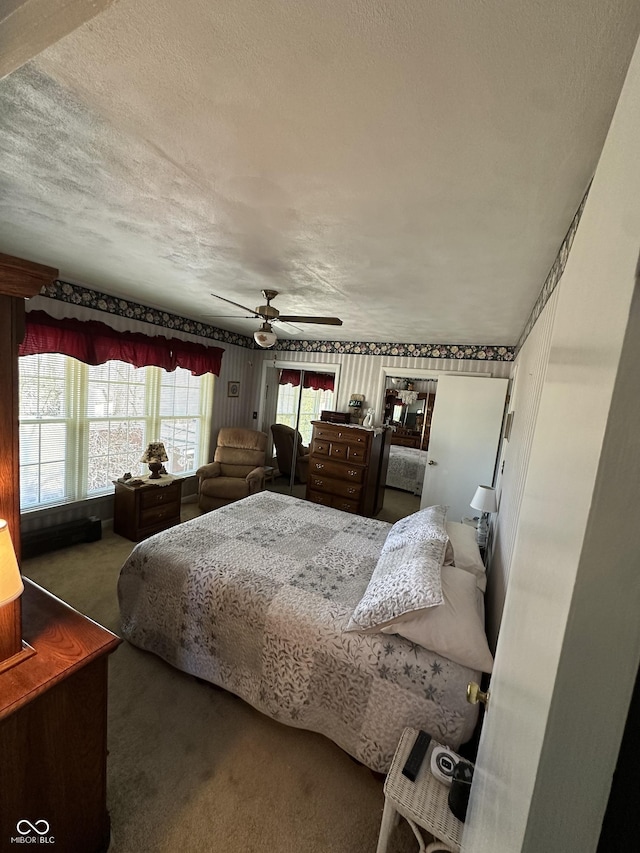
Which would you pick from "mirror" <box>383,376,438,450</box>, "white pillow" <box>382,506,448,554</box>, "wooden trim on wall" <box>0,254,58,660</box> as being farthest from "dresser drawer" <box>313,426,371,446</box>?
"wooden trim on wall" <box>0,254,58,660</box>

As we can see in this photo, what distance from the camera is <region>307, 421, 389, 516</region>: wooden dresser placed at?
4.09 meters

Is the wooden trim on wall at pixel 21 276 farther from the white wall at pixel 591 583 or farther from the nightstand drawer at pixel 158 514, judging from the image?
the nightstand drawer at pixel 158 514

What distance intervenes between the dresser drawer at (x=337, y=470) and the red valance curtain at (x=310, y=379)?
1.46 meters

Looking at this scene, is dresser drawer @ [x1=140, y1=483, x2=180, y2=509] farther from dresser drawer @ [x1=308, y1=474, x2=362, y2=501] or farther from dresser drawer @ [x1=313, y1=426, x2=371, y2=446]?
dresser drawer @ [x1=313, y1=426, x2=371, y2=446]

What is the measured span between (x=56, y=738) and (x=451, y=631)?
1.43 metres

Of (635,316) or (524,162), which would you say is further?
(524,162)

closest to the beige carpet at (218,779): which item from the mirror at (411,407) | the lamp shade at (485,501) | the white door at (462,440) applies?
the lamp shade at (485,501)

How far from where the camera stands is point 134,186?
4.68 ft

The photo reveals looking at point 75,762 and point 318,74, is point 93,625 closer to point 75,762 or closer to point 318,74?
point 75,762

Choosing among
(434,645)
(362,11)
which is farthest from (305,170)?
(434,645)

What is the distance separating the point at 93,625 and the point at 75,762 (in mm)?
388

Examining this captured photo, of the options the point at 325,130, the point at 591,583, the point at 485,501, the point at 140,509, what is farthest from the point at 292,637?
the point at 140,509

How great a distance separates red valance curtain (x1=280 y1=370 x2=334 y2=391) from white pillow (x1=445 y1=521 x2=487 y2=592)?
331cm

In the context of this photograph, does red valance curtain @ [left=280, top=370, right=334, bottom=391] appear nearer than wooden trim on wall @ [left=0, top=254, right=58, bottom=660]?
No
